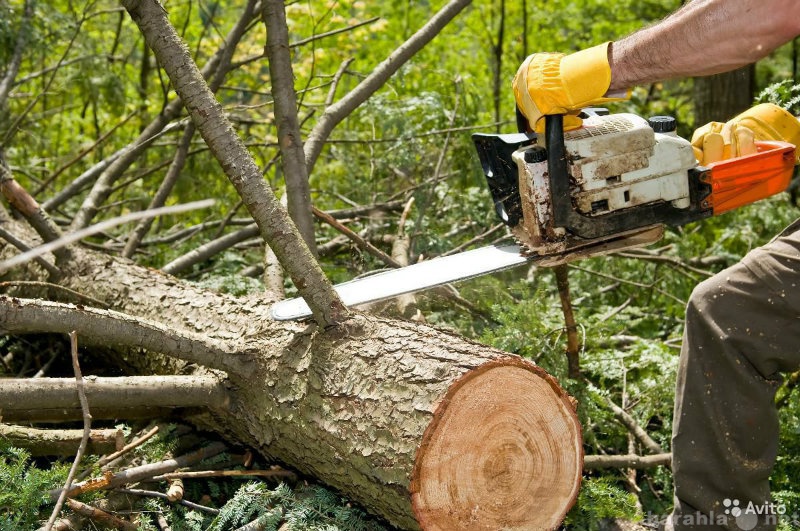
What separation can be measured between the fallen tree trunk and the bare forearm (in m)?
0.97

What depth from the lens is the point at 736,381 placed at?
7.50 feet

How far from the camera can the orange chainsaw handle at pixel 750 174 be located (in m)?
2.62

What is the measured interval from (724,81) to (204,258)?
4.63m

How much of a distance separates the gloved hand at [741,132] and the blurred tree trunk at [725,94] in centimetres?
382

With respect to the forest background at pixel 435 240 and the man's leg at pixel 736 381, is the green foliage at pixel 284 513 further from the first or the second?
the man's leg at pixel 736 381

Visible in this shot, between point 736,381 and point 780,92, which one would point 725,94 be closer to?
point 780,92

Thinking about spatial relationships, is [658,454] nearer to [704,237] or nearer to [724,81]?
[704,237]

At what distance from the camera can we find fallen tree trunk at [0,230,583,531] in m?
2.27

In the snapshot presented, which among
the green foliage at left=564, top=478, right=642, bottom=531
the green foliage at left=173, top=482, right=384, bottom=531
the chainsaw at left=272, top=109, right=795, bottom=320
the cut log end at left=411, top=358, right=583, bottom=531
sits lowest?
the green foliage at left=564, top=478, right=642, bottom=531

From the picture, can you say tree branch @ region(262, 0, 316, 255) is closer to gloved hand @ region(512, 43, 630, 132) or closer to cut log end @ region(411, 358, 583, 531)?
gloved hand @ region(512, 43, 630, 132)

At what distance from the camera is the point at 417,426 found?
2240 millimetres

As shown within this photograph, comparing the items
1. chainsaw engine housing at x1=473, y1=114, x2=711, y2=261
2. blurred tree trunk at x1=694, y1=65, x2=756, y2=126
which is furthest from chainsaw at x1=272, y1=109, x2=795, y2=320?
blurred tree trunk at x1=694, y1=65, x2=756, y2=126

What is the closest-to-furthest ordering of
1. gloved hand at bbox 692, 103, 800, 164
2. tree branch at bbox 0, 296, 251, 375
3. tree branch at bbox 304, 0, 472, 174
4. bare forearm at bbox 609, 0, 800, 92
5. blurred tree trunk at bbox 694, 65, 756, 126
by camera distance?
1. bare forearm at bbox 609, 0, 800, 92
2. tree branch at bbox 0, 296, 251, 375
3. gloved hand at bbox 692, 103, 800, 164
4. tree branch at bbox 304, 0, 472, 174
5. blurred tree trunk at bbox 694, 65, 756, 126

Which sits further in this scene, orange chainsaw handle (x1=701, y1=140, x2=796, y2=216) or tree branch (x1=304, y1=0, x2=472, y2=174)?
tree branch (x1=304, y1=0, x2=472, y2=174)
